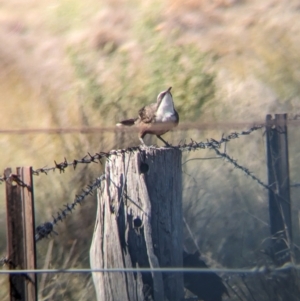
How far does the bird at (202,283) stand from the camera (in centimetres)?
413

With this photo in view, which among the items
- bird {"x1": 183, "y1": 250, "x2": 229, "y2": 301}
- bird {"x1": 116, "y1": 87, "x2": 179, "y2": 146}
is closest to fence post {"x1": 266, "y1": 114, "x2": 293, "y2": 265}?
bird {"x1": 183, "y1": 250, "x2": 229, "y2": 301}

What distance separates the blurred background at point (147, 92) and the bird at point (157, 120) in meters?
0.26

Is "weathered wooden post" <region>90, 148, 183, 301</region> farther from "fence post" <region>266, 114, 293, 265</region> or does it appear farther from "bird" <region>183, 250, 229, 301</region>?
"fence post" <region>266, 114, 293, 265</region>

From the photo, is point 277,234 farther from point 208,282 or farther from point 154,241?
point 154,241

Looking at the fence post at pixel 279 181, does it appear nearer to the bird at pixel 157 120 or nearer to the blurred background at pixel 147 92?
the blurred background at pixel 147 92

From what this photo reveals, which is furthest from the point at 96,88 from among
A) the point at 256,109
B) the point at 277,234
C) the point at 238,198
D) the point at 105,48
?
the point at 277,234

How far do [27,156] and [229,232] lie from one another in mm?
2161

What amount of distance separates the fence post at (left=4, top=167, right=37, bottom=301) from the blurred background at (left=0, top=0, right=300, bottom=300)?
1623 millimetres

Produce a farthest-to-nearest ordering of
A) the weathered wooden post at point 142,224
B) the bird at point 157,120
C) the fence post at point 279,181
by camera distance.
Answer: the bird at point 157,120
the fence post at point 279,181
the weathered wooden post at point 142,224

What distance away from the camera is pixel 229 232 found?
20.4ft

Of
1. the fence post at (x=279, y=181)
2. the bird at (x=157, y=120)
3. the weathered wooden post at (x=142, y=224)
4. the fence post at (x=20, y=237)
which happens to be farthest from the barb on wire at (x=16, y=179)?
the bird at (x=157, y=120)

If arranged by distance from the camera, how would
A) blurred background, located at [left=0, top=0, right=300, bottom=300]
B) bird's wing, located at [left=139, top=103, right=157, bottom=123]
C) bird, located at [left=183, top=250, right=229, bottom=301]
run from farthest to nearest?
blurred background, located at [left=0, top=0, right=300, bottom=300], bird's wing, located at [left=139, top=103, right=157, bottom=123], bird, located at [left=183, top=250, right=229, bottom=301]

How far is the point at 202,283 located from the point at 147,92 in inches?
160

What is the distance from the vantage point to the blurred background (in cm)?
608
